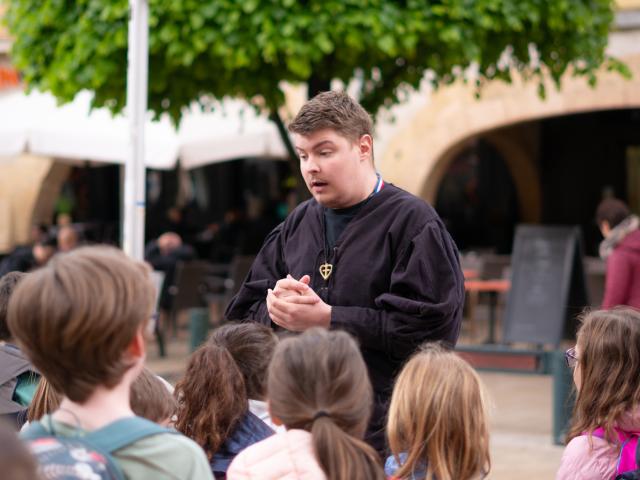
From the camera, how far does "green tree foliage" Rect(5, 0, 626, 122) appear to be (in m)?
8.43

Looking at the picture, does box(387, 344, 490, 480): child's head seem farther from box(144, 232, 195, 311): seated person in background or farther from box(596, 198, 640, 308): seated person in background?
box(144, 232, 195, 311): seated person in background

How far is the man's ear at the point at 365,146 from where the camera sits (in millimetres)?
3838

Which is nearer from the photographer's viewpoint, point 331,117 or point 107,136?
point 331,117

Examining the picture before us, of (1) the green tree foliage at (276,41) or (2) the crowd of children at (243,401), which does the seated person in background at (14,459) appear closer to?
(2) the crowd of children at (243,401)

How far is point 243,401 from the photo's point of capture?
3646 mm

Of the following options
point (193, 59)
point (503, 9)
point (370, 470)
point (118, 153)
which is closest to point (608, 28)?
point (503, 9)

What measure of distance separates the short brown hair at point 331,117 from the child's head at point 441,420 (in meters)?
0.88

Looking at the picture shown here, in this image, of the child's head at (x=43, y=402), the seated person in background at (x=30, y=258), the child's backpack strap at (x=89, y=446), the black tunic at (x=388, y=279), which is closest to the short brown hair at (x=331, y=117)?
the black tunic at (x=388, y=279)

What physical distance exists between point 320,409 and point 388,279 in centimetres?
109

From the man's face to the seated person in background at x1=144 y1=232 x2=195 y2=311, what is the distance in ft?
31.1

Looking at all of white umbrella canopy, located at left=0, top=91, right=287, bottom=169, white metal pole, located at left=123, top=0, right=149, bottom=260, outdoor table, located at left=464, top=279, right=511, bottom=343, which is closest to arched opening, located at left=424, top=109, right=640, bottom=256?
white umbrella canopy, located at left=0, top=91, right=287, bottom=169

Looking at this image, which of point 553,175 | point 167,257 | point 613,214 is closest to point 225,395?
point 613,214

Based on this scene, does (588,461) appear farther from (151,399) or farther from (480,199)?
(480,199)

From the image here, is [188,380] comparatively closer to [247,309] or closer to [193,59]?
[247,309]
